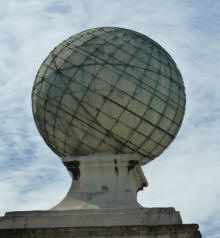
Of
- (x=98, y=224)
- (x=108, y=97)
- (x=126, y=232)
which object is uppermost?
(x=108, y=97)

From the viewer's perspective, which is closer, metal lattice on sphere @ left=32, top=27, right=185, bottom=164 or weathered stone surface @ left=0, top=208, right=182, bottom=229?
weathered stone surface @ left=0, top=208, right=182, bottom=229

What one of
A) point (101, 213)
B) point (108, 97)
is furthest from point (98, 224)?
point (108, 97)

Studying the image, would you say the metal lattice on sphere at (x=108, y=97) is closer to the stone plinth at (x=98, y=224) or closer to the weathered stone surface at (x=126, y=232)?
the stone plinth at (x=98, y=224)

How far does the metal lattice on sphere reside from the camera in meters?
17.5

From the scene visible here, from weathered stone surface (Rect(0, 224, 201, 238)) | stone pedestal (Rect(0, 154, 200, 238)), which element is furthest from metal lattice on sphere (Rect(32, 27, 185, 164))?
weathered stone surface (Rect(0, 224, 201, 238))

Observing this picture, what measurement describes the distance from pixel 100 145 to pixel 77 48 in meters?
2.50

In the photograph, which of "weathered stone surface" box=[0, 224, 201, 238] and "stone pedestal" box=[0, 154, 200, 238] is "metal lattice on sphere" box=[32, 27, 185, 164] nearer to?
"stone pedestal" box=[0, 154, 200, 238]

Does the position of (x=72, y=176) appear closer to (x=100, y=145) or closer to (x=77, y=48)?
(x=100, y=145)

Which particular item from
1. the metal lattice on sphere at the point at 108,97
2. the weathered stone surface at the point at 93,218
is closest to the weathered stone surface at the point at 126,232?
the weathered stone surface at the point at 93,218

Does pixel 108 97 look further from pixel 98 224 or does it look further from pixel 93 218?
pixel 98 224

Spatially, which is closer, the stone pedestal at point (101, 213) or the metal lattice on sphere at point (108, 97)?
the stone pedestal at point (101, 213)

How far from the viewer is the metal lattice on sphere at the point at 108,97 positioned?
1752 centimetres

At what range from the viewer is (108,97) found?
1747cm

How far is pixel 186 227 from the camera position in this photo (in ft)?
54.1
